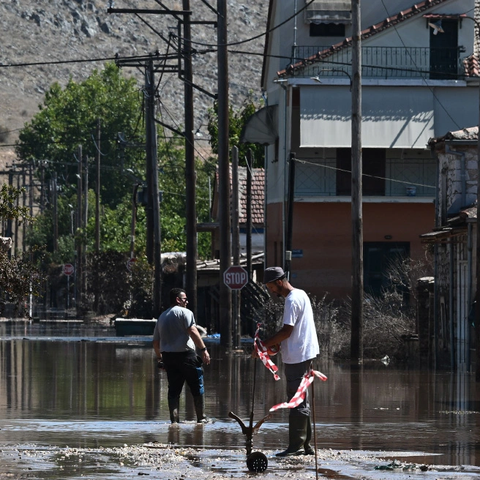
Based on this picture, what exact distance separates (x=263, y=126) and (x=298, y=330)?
31.0 m

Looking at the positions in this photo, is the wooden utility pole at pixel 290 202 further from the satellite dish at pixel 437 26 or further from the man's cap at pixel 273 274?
the man's cap at pixel 273 274

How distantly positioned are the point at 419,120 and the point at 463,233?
1369 centimetres

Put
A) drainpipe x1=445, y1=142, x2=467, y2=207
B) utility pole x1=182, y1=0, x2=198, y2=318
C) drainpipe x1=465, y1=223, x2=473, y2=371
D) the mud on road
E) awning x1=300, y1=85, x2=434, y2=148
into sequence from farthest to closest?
awning x1=300, y1=85, x2=434, y2=148, utility pole x1=182, y1=0, x2=198, y2=318, drainpipe x1=445, y1=142, x2=467, y2=207, drainpipe x1=465, y1=223, x2=473, y2=371, the mud on road

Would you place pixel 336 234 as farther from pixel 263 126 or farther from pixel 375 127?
pixel 263 126

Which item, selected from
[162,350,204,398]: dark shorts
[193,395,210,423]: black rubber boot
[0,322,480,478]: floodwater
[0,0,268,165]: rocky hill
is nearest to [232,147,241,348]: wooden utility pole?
[0,322,480,478]: floodwater

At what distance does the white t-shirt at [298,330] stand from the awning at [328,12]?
31146 mm

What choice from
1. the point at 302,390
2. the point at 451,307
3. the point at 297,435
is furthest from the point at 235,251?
the point at 302,390

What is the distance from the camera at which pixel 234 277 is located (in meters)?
33.3

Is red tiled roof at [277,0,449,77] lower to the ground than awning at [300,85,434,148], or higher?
higher

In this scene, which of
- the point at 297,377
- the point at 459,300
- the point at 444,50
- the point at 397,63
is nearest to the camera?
the point at 297,377

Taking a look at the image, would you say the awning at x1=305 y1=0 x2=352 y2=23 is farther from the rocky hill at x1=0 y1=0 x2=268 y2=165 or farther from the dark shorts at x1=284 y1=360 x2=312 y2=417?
the rocky hill at x1=0 y1=0 x2=268 y2=165

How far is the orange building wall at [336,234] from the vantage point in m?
41.1

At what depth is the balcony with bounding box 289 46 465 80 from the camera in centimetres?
3981

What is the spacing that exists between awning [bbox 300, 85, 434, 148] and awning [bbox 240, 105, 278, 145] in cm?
383
